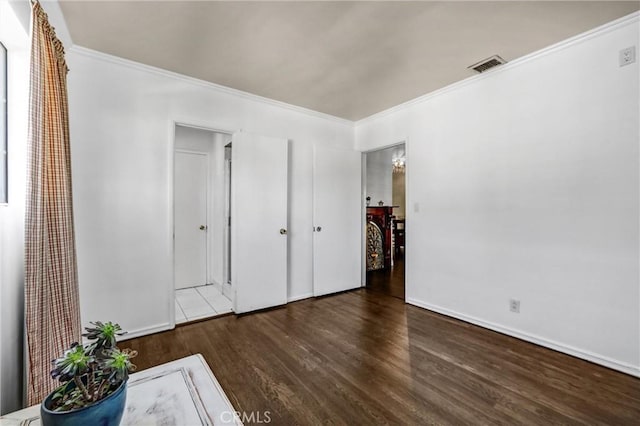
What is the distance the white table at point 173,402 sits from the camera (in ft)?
2.80

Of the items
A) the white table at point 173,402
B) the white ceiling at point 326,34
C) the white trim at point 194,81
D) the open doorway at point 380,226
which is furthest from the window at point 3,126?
the open doorway at point 380,226

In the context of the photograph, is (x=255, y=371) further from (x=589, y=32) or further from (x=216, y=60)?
(x=589, y=32)

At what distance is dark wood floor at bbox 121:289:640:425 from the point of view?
176 cm

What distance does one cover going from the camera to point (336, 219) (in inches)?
168

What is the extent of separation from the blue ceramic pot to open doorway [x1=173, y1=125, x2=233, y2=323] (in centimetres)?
347

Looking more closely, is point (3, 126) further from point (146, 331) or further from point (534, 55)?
point (534, 55)

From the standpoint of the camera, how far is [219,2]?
2.00m

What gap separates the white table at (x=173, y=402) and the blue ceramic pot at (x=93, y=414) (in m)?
0.12

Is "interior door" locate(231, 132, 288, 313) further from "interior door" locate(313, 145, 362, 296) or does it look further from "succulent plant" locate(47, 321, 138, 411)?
"succulent plant" locate(47, 321, 138, 411)

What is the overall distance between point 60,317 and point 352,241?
3431 mm

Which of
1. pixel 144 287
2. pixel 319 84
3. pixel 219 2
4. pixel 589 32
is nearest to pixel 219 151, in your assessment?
pixel 319 84

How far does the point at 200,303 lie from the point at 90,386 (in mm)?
3172

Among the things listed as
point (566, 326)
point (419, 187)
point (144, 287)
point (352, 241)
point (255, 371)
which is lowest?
point (255, 371)

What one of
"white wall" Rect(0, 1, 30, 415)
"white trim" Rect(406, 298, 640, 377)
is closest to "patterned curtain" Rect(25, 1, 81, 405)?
"white wall" Rect(0, 1, 30, 415)
